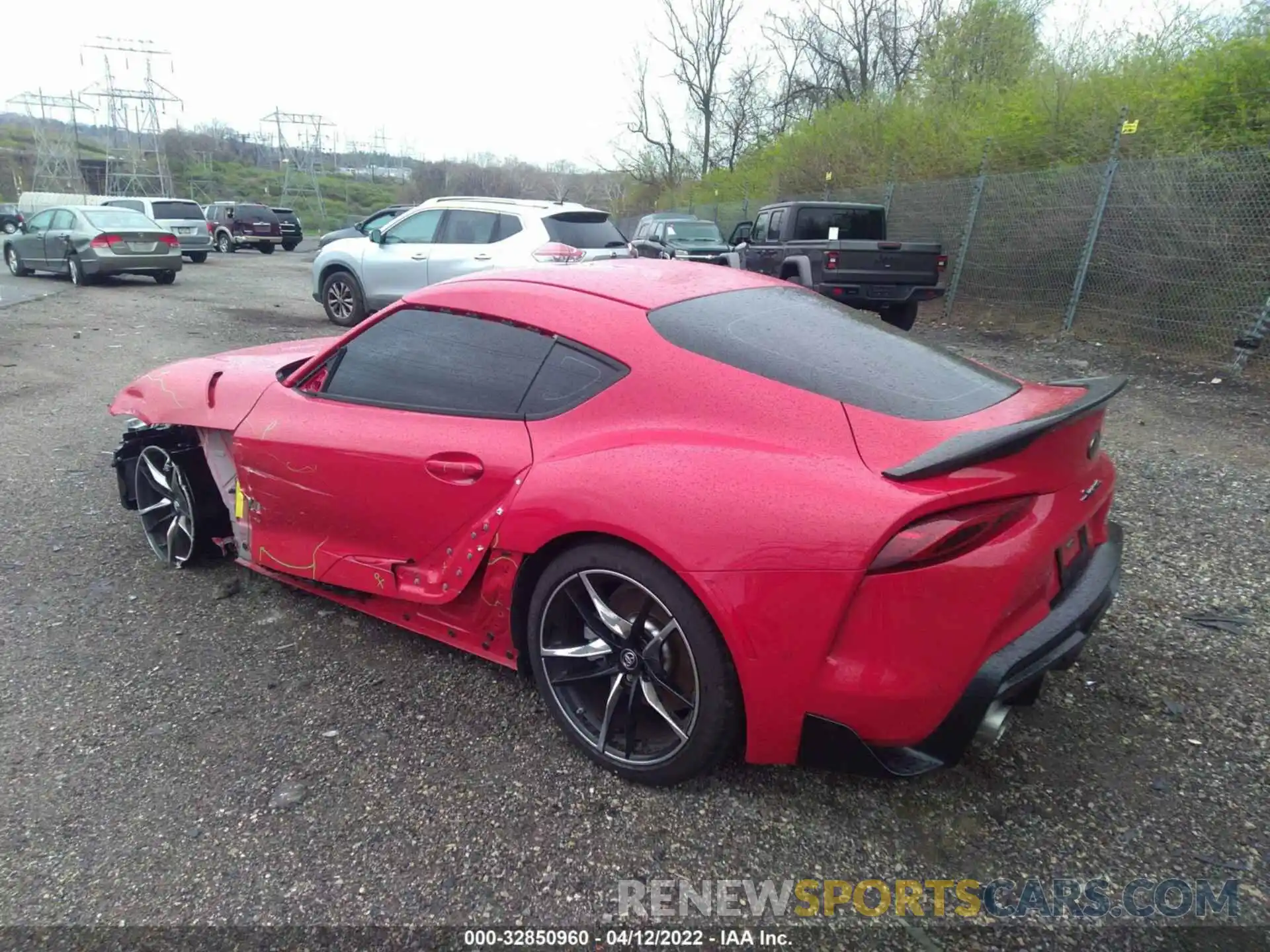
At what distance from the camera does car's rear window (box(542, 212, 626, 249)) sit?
9266 mm

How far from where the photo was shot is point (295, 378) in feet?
10.3

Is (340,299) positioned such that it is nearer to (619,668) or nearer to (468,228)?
(468,228)

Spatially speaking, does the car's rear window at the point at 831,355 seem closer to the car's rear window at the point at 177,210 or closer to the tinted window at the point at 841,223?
the tinted window at the point at 841,223

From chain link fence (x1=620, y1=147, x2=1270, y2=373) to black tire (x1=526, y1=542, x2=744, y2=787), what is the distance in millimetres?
8282

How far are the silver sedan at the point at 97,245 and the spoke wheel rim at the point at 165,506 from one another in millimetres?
13570

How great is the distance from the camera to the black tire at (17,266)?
639 inches

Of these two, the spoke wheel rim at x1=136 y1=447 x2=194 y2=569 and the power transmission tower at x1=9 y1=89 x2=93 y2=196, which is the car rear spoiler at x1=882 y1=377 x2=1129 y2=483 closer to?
the spoke wheel rim at x1=136 y1=447 x2=194 y2=569

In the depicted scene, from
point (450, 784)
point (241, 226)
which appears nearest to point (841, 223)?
point (450, 784)

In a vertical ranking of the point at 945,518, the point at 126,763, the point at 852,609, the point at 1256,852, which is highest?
the point at 945,518

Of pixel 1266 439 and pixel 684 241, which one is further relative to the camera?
pixel 684 241

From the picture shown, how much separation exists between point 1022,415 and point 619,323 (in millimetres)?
1245

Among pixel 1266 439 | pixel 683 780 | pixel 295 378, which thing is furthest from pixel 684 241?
pixel 683 780

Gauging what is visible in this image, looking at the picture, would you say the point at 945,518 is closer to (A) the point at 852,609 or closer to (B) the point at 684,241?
(A) the point at 852,609

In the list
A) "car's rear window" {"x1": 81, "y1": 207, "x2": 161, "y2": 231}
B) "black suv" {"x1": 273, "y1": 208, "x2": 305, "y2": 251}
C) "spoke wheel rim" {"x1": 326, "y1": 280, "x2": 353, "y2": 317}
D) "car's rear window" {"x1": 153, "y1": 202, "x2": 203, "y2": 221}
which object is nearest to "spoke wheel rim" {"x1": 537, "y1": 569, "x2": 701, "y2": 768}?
"spoke wheel rim" {"x1": 326, "y1": 280, "x2": 353, "y2": 317}
